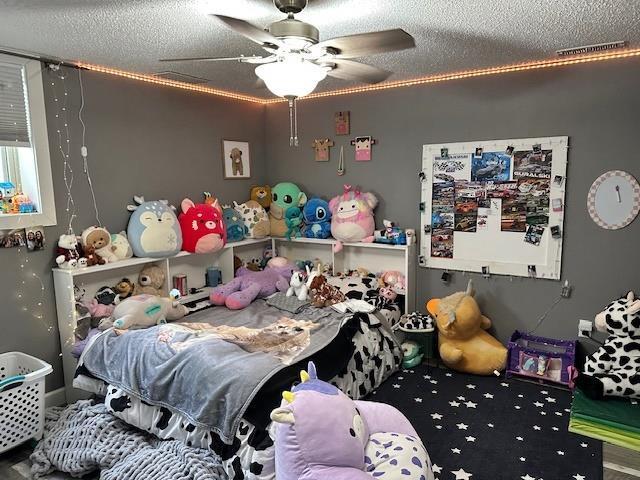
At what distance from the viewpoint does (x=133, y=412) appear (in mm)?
2410

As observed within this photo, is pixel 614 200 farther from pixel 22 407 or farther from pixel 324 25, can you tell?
pixel 22 407

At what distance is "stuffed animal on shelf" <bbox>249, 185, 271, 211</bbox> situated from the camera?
4.20m

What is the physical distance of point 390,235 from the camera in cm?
364

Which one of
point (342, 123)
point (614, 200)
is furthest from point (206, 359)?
point (614, 200)

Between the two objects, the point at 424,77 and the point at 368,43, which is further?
the point at 424,77

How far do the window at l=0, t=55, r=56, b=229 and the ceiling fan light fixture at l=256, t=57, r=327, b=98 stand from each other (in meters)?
1.68

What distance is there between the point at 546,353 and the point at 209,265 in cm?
269

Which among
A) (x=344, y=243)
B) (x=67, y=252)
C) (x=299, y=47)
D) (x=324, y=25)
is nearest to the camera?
(x=299, y=47)

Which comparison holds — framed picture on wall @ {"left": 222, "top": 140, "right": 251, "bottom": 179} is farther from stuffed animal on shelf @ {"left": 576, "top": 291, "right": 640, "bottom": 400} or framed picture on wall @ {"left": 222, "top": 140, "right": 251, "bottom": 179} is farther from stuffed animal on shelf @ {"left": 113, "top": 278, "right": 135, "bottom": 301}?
stuffed animal on shelf @ {"left": 576, "top": 291, "right": 640, "bottom": 400}

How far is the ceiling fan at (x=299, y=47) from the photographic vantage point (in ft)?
5.50

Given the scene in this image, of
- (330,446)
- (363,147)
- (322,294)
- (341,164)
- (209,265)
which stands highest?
(363,147)

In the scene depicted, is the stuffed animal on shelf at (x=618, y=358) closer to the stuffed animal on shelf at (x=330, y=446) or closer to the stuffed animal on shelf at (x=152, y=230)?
the stuffed animal on shelf at (x=330, y=446)

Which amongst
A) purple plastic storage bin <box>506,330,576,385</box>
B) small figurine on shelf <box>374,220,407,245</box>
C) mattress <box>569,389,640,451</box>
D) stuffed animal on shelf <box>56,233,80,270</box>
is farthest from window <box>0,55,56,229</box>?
mattress <box>569,389,640,451</box>

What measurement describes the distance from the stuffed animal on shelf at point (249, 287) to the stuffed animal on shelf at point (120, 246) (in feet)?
2.21
